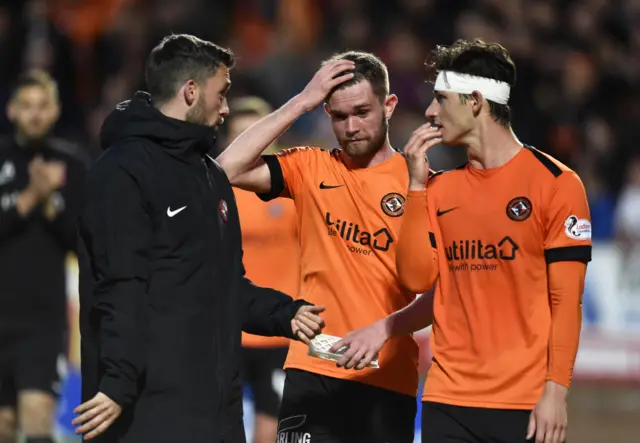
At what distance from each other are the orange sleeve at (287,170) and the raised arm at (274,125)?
176 mm

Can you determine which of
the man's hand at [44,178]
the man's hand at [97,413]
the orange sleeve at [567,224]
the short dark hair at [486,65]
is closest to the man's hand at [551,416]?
the orange sleeve at [567,224]

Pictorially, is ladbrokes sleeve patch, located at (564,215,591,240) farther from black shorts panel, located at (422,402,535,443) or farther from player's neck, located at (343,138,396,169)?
player's neck, located at (343,138,396,169)

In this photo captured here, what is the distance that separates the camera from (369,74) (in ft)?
18.9

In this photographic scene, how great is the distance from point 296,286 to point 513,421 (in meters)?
3.04

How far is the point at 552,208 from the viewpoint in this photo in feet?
15.8

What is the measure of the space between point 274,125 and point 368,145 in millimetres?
477

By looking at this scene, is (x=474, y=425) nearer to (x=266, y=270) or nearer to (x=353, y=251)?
(x=353, y=251)

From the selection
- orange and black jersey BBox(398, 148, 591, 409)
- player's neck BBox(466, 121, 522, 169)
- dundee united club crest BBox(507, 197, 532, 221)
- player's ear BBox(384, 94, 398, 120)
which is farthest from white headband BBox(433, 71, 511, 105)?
player's ear BBox(384, 94, 398, 120)

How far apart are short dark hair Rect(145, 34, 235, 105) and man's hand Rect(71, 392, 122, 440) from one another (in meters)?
1.15

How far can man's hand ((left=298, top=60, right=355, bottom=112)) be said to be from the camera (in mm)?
5582

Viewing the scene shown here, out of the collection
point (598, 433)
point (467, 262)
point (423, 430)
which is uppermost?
point (467, 262)

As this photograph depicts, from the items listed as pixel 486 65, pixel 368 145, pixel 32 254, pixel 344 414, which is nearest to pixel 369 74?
pixel 368 145

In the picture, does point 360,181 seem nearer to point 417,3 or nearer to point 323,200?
point 323,200

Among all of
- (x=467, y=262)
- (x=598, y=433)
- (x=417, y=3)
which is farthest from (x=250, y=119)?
(x=417, y=3)
